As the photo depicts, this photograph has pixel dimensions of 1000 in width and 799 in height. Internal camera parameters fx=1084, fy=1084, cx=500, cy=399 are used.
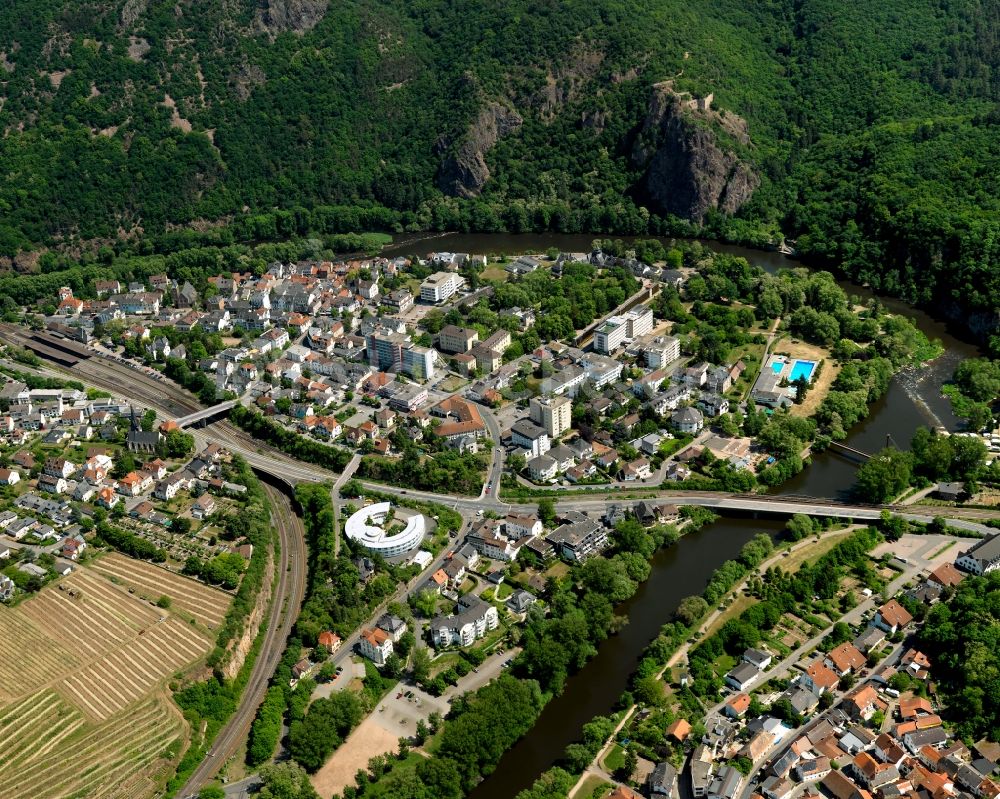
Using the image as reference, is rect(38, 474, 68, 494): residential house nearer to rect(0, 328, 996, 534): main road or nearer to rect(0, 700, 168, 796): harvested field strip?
rect(0, 328, 996, 534): main road

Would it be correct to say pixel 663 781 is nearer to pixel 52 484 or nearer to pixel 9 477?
pixel 52 484

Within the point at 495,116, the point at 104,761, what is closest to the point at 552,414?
the point at 104,761

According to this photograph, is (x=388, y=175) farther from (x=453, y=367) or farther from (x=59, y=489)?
(x=59, y=489)

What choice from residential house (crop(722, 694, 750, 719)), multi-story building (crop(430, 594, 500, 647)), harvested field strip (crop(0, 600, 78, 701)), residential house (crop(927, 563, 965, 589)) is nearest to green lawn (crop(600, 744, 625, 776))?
residential house (crop(722, 694, 750, 719))

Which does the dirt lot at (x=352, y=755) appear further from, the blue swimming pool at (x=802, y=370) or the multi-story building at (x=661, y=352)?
the blue swimming pool at (x=802, y=370)

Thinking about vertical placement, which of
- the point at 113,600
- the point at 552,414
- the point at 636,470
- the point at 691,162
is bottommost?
the point at 113,600

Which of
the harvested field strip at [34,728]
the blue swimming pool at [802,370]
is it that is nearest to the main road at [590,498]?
the blue swimming pool at [802,370]
